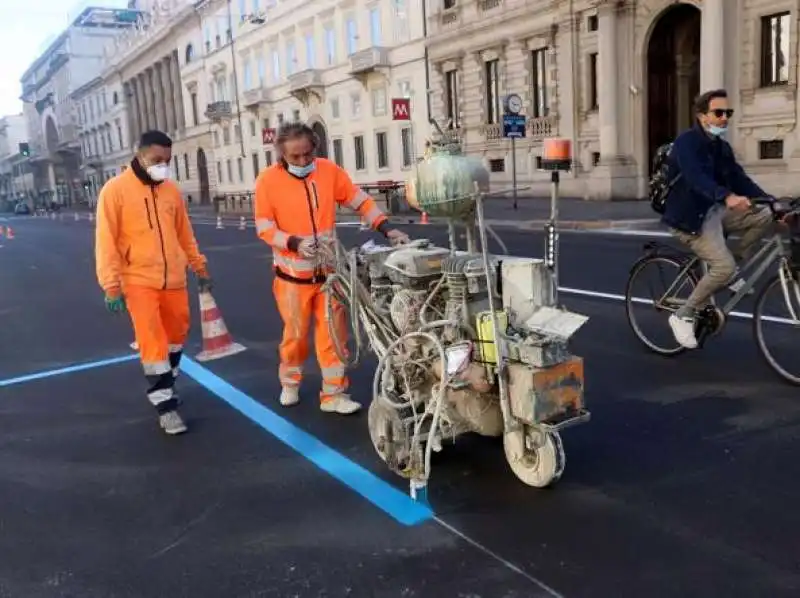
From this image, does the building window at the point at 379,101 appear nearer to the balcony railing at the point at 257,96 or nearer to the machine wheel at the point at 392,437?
the balcony railing at the point at 257,96

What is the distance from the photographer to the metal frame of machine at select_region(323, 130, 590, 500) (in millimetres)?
3322

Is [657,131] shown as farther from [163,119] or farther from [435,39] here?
[163,119]

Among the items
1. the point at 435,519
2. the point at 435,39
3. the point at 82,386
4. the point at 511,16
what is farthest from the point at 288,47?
the point at 435,519

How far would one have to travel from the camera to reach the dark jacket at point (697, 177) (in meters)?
4.98

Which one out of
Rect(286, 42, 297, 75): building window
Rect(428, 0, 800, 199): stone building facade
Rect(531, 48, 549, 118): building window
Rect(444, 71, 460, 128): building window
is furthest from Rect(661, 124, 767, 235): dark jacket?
Rect(286, 42, 297, 75): building window

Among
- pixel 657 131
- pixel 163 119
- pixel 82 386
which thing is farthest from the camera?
pixel 163 119

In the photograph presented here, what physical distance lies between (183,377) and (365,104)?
114 feet

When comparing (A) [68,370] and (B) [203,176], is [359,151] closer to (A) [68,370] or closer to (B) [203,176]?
(B) [203,176]

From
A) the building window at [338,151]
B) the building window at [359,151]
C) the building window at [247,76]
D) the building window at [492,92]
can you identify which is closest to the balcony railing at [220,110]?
the building window at [247,76]

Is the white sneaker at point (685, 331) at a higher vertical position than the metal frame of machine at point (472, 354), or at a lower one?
lower

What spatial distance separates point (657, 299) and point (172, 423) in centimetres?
374

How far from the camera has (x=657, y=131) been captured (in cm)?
2534

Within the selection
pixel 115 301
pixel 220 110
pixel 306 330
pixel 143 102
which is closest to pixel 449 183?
pixel 306 330

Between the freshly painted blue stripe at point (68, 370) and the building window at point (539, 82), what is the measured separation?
23504mm
